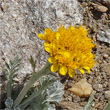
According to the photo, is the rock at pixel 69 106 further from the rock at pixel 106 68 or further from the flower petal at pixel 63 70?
the flower petal at pixel 63 70

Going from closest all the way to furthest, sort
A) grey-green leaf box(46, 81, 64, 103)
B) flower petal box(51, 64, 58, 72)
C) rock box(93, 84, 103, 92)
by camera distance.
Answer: flower petal box(51, 64, 58, 72) → grey-green leaf box(46, 81, 64, 103) → rock box(93, 84, 103, 92)

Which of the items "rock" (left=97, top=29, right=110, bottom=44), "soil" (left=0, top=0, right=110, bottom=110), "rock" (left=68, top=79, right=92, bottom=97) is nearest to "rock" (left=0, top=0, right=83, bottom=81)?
"soil" (left=0, top=0, right=110, bottom=110)

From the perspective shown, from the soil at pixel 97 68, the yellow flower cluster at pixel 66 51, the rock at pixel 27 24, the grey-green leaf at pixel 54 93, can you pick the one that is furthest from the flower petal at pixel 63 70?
the soil at pixel 97 68

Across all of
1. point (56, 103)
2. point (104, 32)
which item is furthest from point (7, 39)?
point (104, 32)

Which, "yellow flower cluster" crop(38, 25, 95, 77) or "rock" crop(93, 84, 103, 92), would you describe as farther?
"rock" crop(93, 84, 103, 92)

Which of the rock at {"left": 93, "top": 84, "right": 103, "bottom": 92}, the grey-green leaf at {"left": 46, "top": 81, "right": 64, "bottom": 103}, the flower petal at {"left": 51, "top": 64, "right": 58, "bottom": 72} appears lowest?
the rock at {"left": 93, "top": 84, "right": 103, "bottom": 92}

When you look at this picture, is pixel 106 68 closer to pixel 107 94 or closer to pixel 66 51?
pixel 107 94

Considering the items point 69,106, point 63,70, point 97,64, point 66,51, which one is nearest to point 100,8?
point 97,64

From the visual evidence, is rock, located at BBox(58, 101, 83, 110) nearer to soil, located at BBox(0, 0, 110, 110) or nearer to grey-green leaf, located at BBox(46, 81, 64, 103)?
soil, located at BBox(0, 0, 110, 110)
